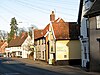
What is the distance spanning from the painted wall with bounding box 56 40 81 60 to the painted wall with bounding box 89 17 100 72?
57.5ft

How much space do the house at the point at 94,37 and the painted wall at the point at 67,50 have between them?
17452 millimetres

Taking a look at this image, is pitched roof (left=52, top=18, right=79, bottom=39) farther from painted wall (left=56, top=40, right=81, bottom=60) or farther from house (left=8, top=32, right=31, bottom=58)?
house (left=8, top=32, right=31, bottom=58)

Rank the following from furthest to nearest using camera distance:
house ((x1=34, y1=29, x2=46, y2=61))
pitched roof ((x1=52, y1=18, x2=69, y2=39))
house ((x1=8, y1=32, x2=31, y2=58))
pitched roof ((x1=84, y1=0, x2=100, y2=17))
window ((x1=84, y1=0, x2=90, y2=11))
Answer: house ((x1=8, y1=32, x2=31, y2=58)), house ((x1=34, y1=29, x2=46, y2=61)), pitched roof ((x1=52, y1=18, x2=69, y2=39)), window ((x1=84, y1=0, x2=90, y2=11)), pitched roof ((x1=84, y1=0, x2=100, y2=17))

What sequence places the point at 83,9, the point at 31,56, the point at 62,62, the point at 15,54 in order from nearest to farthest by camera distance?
the point at 83,9 < the point at 62,62 < the point at 31,56 < the point at 15,54

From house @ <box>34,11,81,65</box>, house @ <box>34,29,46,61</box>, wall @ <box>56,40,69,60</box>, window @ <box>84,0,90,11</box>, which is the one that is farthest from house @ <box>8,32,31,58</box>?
window @ <box>84,0,90,11</box>

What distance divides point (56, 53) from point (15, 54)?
62423 mm

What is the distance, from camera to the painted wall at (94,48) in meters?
35.2

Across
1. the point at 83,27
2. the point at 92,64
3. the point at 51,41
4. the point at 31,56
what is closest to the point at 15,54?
the point at 31,56

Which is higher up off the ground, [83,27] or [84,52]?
[83,27]

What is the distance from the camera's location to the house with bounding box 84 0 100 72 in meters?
35.2

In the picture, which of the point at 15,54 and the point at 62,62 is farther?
the point at 15,54

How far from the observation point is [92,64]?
117ft

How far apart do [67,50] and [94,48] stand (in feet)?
59.4

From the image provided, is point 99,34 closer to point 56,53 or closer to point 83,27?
point 83,27
